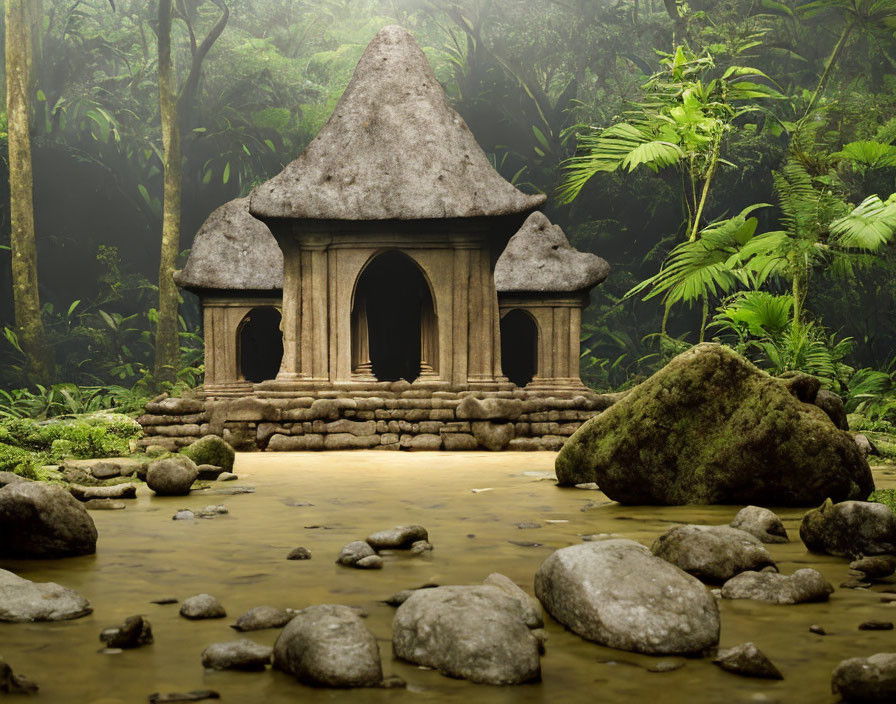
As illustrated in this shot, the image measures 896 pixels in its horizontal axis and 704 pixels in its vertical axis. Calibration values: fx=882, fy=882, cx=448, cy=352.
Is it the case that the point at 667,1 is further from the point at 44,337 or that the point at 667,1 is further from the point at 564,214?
the point at 44,337

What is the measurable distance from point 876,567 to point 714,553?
67cm

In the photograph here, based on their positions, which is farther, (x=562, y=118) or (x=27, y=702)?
(x=562, y=118)

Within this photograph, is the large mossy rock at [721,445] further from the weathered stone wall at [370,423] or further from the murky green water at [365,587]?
the weathered stone wall at [370,423]

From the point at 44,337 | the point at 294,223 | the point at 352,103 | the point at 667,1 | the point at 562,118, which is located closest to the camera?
the point at 294,223

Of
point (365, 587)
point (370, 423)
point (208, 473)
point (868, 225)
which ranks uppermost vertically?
point (868, 225)

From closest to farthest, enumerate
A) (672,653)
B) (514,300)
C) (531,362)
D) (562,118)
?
→ (672,653) < (514,300) < (531,362) < (562,118)

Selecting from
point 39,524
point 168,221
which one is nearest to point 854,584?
point 39,524

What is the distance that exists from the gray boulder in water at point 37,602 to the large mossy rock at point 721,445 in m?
3.90

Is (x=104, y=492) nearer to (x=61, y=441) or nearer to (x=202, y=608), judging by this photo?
(x=202, y=608)

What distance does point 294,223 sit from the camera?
1432 cm

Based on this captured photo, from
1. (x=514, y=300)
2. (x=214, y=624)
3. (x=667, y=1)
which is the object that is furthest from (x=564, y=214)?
(x=214, y=624)

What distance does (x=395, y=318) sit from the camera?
20.2 m

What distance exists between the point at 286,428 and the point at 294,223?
3.66 meters

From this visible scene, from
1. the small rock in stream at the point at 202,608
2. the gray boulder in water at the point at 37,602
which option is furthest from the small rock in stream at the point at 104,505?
the small rock in stream at the point at 202,608
